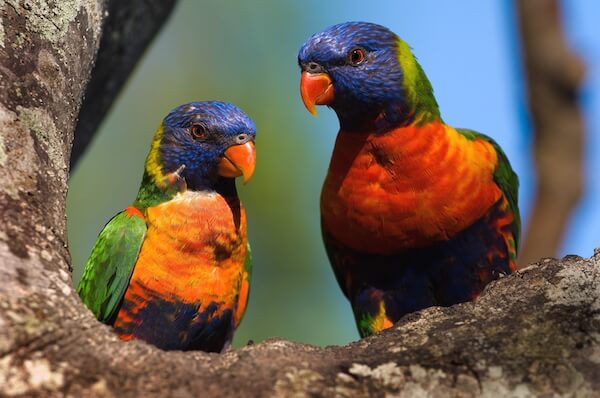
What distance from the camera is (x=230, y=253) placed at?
3.62 meters

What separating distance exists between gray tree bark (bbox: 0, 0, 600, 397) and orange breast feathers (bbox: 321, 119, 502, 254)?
137 centimetres

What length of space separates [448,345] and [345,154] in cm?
199

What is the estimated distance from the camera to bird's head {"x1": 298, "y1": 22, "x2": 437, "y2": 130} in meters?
3.92

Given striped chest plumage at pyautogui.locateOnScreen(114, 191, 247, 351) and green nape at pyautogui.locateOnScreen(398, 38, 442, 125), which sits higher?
green nape at pyautogui.locateOnScreen(398, 38, 442, 125)

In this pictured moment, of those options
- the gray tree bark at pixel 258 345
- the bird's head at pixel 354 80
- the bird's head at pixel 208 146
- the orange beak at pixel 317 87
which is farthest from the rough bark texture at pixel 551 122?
the gray tree bark at pixel 258 345

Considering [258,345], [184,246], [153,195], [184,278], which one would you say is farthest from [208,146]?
[258,345]

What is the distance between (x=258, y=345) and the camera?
6.99 feet

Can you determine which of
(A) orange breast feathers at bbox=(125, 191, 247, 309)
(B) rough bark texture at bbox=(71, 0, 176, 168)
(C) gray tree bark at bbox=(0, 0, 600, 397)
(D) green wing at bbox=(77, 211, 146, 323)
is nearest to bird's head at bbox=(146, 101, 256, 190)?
(A) orange breast feathers at bbox=(125, 191, 247, 309)

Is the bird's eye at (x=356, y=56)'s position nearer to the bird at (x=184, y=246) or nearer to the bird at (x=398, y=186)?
the bird at (x=398, y=186)

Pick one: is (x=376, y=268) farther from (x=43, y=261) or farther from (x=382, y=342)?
(x=43, y=261)

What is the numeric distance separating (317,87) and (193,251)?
3.45 feet

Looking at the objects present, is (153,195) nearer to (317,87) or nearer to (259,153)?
(317,87)

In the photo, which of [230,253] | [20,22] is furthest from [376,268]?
[20,22]

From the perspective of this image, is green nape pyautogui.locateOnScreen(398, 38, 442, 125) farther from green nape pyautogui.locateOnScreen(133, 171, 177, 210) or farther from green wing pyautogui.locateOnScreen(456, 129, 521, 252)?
green nape pyautogui.locateOnScreen(133, 171, 177, 210)
